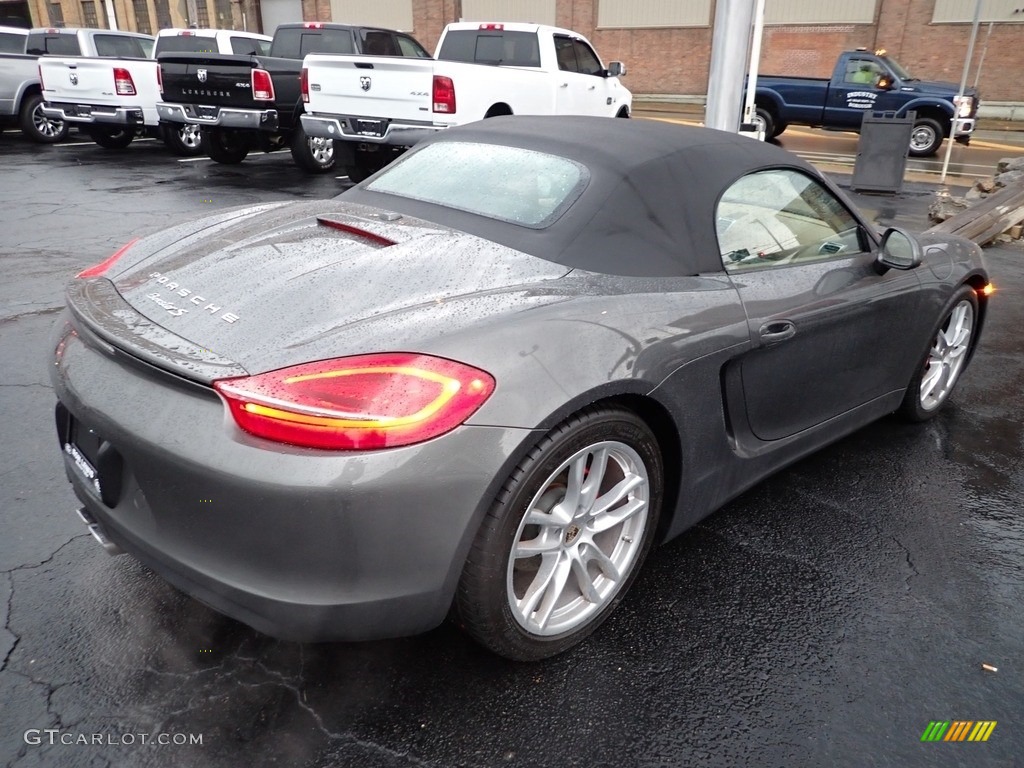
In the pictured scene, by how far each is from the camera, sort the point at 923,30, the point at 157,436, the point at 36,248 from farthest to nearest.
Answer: the point at 923,30 < the point at 36,248 < the point at 157,436

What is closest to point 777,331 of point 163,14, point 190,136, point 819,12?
point 190,136

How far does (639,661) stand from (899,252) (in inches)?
78.7

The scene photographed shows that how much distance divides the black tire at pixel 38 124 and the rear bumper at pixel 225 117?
4603 mm

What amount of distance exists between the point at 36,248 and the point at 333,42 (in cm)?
661

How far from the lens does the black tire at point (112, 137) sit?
14.7 m

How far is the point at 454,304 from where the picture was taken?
2137mm

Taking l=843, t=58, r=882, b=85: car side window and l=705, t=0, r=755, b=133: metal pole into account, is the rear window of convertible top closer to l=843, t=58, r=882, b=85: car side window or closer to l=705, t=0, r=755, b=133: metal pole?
l=705, t=0, r=755, b=133: metal pole

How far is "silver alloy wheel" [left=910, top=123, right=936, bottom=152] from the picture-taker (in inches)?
634

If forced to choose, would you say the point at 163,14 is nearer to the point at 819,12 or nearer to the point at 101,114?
the point at 819,12

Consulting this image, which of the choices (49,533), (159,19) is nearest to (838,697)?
(49,533)

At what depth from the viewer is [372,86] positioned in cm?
984

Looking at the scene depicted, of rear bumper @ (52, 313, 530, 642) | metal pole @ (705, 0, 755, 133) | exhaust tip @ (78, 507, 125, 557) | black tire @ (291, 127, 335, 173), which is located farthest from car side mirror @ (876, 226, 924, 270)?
black tire @ (291, 127, 335, 173)

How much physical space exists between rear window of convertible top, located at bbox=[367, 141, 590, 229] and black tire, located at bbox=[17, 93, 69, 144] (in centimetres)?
1467

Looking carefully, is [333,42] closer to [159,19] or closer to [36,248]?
[36,248]
